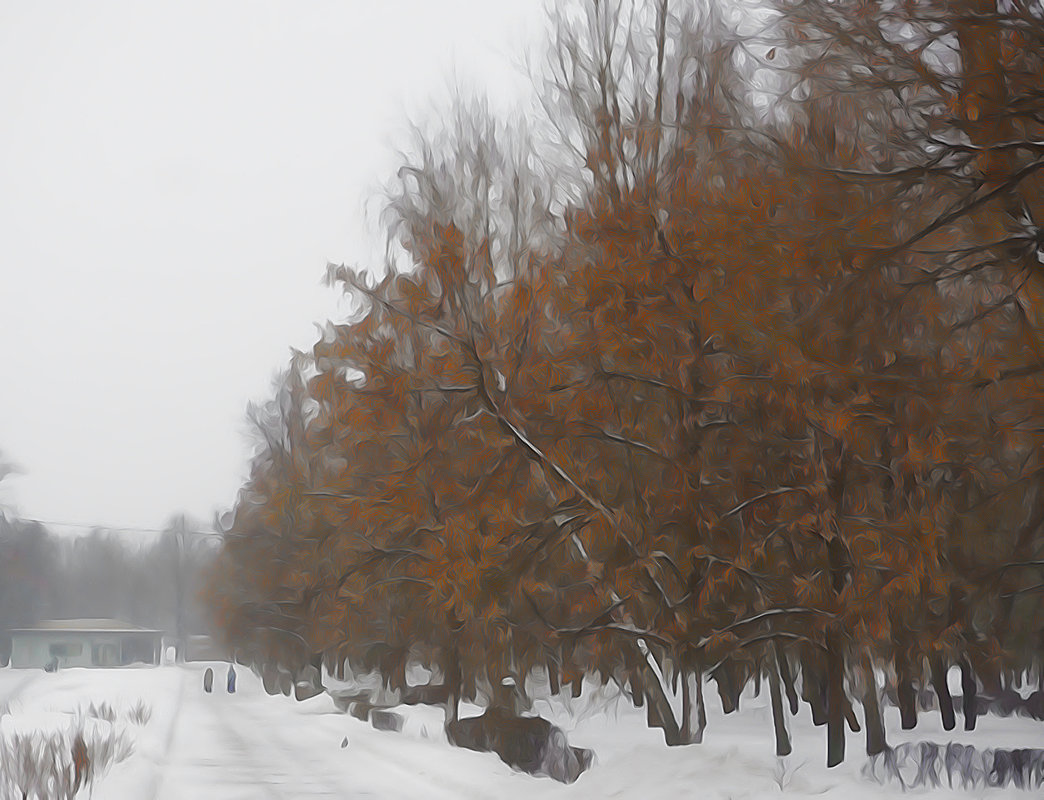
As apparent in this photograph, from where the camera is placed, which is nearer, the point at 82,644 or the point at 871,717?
the point at 871,717

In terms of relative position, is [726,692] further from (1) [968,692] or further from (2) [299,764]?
(2) [299,764]

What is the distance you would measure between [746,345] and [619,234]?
232cm

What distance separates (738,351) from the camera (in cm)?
1515

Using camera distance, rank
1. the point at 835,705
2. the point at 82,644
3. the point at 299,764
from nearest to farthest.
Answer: the point at 835,705
the point at 299,764
the point at 82,644

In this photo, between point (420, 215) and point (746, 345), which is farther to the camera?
point (420, 215)

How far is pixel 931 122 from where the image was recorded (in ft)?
36.6

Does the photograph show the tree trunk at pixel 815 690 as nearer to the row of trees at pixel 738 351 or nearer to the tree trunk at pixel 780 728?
the row of trees at pixel 738 351

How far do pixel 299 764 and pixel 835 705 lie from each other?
35.4ft

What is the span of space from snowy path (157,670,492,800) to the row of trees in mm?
2843

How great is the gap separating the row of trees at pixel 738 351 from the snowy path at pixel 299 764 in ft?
9.33

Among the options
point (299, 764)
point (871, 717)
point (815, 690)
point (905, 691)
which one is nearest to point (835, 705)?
point (871, 717)

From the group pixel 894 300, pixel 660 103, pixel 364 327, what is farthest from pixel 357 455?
pixel 894 300

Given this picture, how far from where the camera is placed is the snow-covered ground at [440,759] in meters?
15.8

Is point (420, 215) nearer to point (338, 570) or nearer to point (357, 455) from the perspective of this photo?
point (357, 455)
